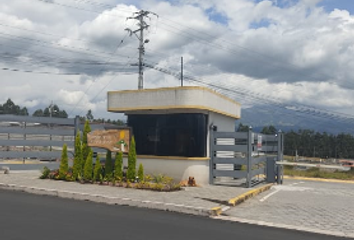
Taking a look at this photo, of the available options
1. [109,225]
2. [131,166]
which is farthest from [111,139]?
[109,225]

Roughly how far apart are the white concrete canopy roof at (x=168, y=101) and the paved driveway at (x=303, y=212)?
3.95 meters

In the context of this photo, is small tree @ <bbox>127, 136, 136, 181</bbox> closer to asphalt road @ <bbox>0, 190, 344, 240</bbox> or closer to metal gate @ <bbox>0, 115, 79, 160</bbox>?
asphalt road @ <bbox>0, 190, 344, 240</bbox>

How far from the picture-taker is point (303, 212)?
33.6 feet

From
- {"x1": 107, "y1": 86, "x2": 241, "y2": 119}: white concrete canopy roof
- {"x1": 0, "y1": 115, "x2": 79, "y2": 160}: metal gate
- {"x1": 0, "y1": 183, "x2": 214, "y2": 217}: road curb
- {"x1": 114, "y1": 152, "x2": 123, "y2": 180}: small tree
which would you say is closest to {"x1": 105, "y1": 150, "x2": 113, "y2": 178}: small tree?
{"x1": 114, "y1": 152, "x2": 123, "y2": 180}: small tree

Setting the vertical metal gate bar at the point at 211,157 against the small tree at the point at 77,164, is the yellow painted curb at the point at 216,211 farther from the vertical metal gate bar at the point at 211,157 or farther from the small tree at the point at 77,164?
the small tree at the point at 77,164

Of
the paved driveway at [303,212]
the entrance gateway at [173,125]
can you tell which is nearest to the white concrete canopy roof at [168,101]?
the entrance gateway at [173,125]

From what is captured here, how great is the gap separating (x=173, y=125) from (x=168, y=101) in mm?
994

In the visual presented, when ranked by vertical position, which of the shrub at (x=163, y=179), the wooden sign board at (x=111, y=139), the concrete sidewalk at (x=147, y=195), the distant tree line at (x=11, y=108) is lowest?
the concrete sidewalk at (x=147, y=195)

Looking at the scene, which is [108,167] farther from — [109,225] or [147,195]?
[109,225]

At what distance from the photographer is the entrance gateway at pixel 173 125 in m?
14.7

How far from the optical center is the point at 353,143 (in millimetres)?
98188

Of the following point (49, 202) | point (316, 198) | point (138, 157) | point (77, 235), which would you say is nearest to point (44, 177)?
point (138, 157)

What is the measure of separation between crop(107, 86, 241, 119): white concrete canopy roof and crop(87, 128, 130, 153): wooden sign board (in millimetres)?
1593

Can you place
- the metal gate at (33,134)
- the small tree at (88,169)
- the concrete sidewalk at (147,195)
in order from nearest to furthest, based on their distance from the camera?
1. the concrete sidewalk at (147,195)
2. the small tree at (88,169)
3. the metal gate at (33,134)
